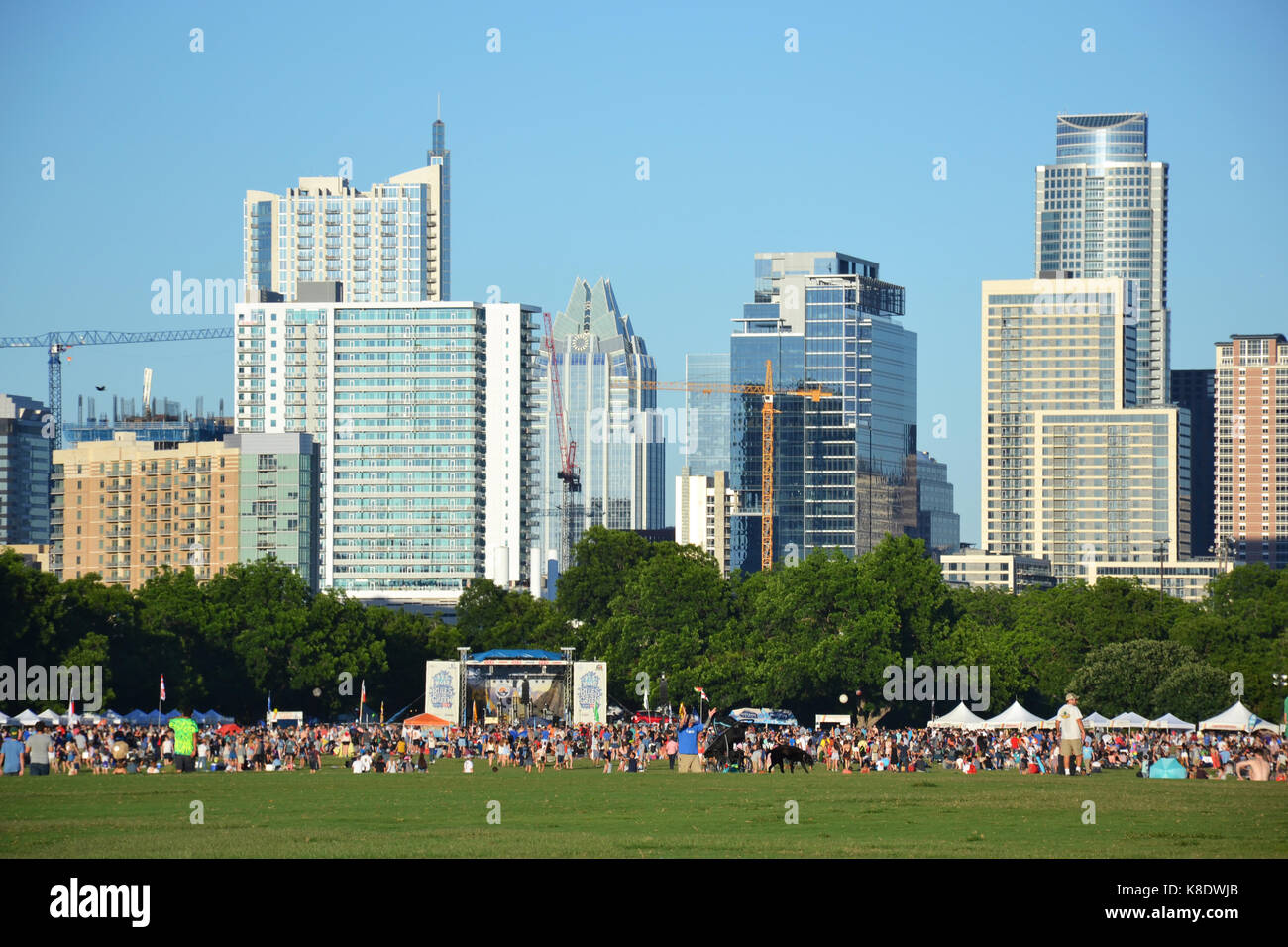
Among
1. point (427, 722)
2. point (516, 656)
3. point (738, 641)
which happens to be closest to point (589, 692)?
point (516, 656)

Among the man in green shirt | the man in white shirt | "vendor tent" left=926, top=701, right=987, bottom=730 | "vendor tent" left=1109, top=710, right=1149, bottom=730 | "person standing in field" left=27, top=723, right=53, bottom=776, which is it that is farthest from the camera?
"vendor tent" left=926, top=701, right=987, bottom=730

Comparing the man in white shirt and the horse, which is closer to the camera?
the man in white shirt

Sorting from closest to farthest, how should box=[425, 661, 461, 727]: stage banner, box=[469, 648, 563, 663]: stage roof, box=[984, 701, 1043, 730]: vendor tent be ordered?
box=[984, 701, 1043, 730]: vendor tent < box=[425, 661, 461, 727]: stage banner < box=[469, 648, 563, 663]: stage roof

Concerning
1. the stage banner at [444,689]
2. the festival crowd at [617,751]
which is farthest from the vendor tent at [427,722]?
the stage banner at [444,689]

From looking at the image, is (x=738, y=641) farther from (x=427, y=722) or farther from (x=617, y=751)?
(x=617, y=751)

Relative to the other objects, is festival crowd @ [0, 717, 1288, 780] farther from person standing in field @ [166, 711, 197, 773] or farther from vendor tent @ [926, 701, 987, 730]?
vendor tent @ [926, 701, 987, 730]

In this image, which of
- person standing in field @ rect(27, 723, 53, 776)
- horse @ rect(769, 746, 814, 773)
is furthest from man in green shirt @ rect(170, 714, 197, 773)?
horse @ rect(769, 746, 814, 773)

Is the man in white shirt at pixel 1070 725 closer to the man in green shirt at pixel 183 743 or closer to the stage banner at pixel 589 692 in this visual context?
the man in green shirt at pixel 183 743
